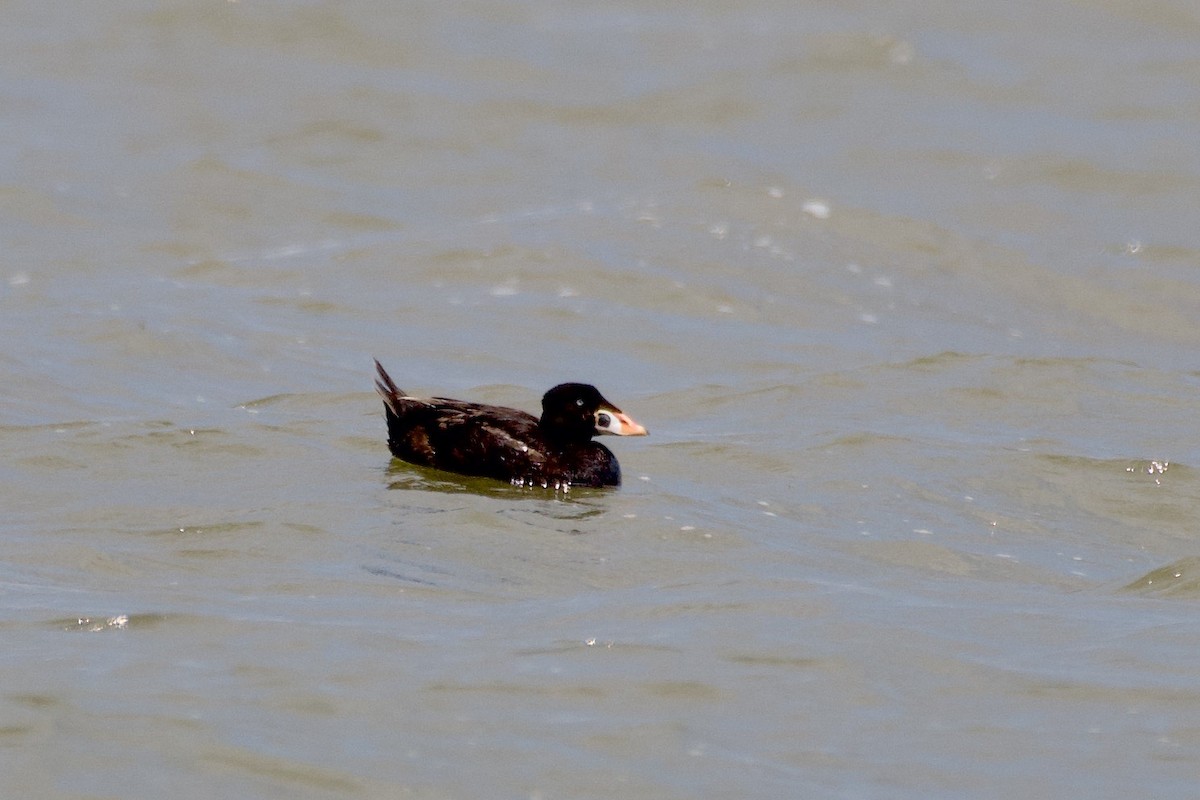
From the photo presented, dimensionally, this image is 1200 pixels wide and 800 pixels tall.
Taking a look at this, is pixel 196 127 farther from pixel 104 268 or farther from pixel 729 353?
pixel 729 353

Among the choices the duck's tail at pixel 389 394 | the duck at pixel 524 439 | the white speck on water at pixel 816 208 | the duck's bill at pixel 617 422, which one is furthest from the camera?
the white speck on water at pixel 816 208

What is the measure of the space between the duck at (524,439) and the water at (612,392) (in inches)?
8.2

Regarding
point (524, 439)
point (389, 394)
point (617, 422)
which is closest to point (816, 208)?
point (617, 422)

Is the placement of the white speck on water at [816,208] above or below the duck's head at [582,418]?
above

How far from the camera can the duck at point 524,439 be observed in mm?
10734

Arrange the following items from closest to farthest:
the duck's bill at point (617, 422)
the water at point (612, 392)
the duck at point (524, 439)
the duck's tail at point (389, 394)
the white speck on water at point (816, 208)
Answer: the water at point (612, 392) → the duck at point (524, 439) → the duck's bill at point (617, 422) → the duck's tail at point (389, 394) → the white speck on water at point (816, 208)

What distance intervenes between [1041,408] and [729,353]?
8.00 ft

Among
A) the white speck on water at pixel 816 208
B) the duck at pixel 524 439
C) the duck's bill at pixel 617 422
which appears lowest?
the duck at pixel 524 439

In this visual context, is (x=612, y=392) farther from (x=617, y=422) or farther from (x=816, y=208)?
(x=816, y=208)

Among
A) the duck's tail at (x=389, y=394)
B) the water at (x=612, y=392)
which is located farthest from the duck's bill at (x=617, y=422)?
the duck's tail at (x=389, y=394)

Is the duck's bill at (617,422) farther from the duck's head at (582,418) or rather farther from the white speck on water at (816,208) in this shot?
the white speck on water at (816,208)

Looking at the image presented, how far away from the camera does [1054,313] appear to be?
1555 centimetres

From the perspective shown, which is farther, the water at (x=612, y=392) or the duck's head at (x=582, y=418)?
the duck's head at (x=582, y=418)

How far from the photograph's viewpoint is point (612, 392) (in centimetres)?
1325
